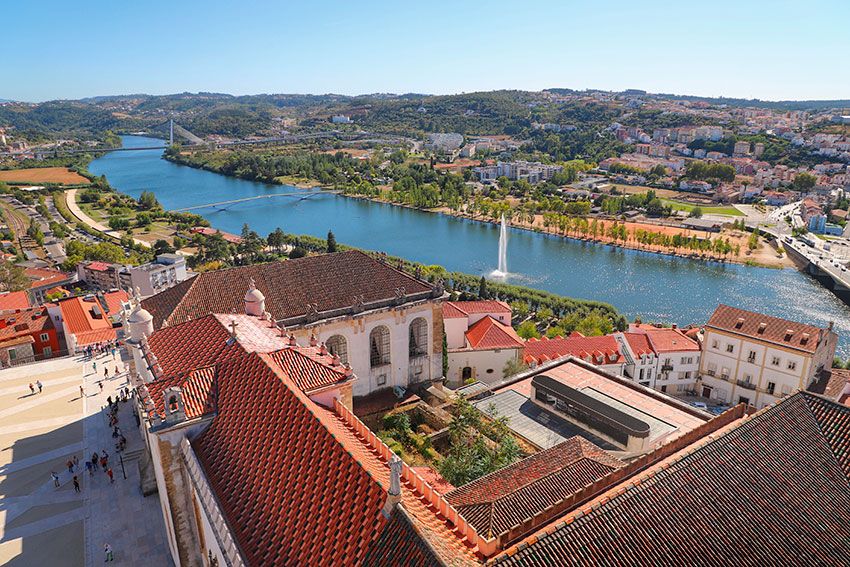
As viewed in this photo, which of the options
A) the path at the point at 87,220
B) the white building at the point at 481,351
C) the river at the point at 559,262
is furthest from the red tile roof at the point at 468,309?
the path at the point at 87,220

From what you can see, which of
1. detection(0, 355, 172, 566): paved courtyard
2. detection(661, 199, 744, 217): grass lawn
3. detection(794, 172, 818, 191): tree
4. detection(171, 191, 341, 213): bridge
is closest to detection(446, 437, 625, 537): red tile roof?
detection(0, 355, 172, 566): paved courtyard

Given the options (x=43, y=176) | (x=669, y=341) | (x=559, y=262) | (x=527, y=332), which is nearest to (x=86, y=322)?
(x=527, y=332)

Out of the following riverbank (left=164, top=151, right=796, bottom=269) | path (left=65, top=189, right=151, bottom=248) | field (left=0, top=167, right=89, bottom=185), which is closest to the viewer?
riverbank (left=164, top=151, right=796, bottom=269)

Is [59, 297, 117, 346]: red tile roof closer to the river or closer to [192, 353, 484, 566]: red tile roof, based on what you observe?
[192, 353, 484, 566]: red tile roof

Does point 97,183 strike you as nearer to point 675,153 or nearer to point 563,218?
point 563,218

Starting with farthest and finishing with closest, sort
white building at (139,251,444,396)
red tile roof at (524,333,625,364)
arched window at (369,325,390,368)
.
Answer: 1. red tile roof at (524,333,625,364)
2. arched window at (369,325,390,368)
3. white building at (139,251,444,396)
